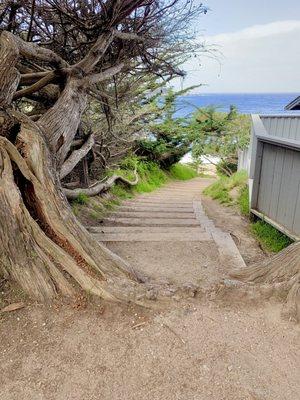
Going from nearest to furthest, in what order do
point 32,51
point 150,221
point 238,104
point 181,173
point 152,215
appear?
point 32,51 → point 150,221 → point 152,215 → point 181,173 → point 238,104

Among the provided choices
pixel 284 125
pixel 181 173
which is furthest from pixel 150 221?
pixel 181 173

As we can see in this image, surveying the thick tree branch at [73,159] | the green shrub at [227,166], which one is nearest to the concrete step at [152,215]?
the thick tree branch at [73,159]

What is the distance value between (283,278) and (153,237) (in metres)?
1.84

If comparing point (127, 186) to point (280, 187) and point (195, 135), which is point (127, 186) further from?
point (195, 135)

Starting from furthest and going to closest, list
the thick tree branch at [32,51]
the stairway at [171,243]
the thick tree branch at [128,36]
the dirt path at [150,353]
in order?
the thick tree branch at [128,36]
the stairway at [171,243]
the thick tree branch at [32,51]
the dirt path at [150,353]

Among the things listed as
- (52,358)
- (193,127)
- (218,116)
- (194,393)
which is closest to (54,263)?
(52,358)

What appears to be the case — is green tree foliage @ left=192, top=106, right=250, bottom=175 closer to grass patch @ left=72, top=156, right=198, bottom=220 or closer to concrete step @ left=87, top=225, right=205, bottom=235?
grass patch @ left=72, top=156, right=198, bottom=220

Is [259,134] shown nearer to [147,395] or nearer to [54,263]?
[54,263]

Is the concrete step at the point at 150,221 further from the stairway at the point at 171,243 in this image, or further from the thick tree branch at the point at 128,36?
the thick tree branch at the point at 128,36

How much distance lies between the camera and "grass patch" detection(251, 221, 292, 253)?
13.0 feet

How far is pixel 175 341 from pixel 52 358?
0.67 metres

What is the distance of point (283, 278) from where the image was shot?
84.6 inches

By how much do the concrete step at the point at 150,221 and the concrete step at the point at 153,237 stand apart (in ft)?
1.99

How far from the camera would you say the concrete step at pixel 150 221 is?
4574 mm
